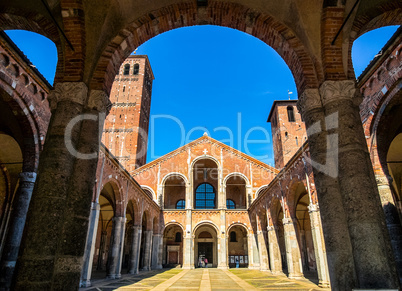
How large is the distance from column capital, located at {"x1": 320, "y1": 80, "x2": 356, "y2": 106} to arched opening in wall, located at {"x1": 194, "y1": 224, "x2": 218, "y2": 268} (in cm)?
2189

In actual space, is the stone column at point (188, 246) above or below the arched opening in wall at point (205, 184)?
below

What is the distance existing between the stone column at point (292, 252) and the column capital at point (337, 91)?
1050 centimetres

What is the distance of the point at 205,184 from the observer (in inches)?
1074

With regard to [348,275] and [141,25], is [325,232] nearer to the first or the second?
[348,275]

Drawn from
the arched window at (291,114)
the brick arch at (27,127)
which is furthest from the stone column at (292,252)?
the arched window at (291,114)

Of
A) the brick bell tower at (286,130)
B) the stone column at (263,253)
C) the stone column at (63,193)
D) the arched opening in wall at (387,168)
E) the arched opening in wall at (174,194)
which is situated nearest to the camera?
the stone column at (63,193)

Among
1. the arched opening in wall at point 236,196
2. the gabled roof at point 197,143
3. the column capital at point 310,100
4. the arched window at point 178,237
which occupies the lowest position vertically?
the arched window at point 178,237

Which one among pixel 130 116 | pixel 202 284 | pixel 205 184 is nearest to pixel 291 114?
pixel 205 184

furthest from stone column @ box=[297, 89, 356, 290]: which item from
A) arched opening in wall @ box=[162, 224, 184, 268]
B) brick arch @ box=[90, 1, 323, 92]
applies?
arched opening in wall @ box=[162, 224, 184, 268]

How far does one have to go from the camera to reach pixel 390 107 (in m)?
7.71

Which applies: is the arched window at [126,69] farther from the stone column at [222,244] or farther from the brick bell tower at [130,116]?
the stone column at [222,244]

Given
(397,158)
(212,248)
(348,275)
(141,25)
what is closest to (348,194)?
(348,275)

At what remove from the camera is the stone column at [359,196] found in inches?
127

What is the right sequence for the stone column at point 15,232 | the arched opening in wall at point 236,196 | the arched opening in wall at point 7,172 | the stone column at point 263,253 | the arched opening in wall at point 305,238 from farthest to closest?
the arched opening in wall at point 236,196 < the arched opening in wall at point 305,238 < the stone column at point 263,253 < the arched opening in wall at point 7,172 < the stone column at point 15,232
